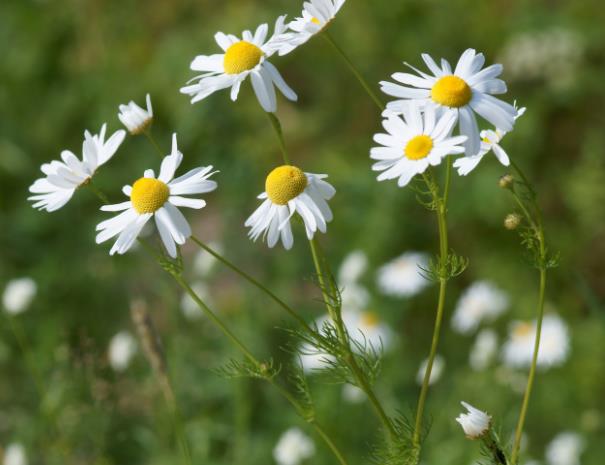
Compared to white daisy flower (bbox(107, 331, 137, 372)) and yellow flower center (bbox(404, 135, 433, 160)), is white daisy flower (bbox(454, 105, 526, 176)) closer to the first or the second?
yellow flower center (bbox(404, 135, 433, 160))

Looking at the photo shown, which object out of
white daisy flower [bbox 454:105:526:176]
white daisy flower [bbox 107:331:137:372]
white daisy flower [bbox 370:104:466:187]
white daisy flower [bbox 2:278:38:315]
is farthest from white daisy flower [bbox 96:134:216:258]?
white daisy flower [bbox 2:278:38:315]

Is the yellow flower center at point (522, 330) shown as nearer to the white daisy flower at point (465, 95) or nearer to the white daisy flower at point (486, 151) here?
the white daisy flower at point (486, 151)

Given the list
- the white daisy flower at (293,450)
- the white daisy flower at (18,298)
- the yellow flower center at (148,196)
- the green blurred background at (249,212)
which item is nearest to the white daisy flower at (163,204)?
the yellow flower center at (148,196)

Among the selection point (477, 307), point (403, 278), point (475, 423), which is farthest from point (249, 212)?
point (475, 423)

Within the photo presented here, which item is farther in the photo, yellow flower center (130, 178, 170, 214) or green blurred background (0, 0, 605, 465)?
green blurred background (0, 0, 605, 465)

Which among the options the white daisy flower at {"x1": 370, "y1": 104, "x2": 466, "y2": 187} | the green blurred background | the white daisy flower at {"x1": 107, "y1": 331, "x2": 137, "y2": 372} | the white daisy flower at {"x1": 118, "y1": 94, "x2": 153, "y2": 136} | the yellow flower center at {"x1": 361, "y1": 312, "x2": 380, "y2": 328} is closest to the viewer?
the white daisy flower at {"x1": 370, "y1": 104, "x2": 466, "y2": 187}

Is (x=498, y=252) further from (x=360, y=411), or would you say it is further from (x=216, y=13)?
(x=216, y=13)

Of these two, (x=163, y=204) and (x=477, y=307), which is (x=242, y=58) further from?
(x=477, y=307)
